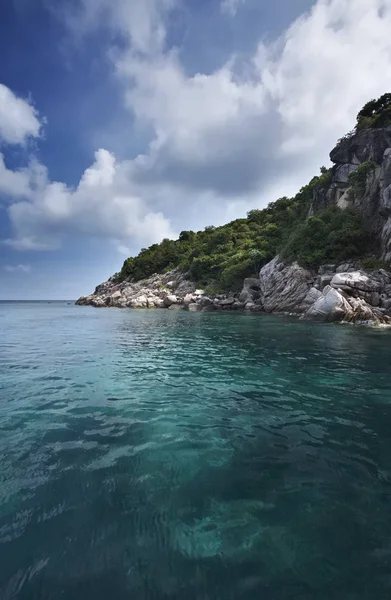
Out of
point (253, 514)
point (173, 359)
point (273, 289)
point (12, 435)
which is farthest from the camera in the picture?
point (273, 289)

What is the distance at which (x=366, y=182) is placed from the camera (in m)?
41.4

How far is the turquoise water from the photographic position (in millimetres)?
2830

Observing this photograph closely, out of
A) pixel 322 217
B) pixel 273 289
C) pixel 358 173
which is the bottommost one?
pixel 273 289

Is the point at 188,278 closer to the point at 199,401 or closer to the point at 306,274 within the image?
the point at 306,274

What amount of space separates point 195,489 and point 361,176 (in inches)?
1922

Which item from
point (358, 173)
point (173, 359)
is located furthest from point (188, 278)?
point (173, 359)

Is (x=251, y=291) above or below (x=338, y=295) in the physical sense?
above

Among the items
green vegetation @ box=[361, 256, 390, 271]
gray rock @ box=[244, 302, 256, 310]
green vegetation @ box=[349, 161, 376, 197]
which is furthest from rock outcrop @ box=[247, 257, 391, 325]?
green vegetation @ box=[349, 161, 376, 197]

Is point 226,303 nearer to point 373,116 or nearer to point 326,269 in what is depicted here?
point 326,269

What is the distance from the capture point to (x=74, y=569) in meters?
2.91

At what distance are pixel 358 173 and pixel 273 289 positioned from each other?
20.9m

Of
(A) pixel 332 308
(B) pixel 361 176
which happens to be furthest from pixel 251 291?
(B) pixel 361 176

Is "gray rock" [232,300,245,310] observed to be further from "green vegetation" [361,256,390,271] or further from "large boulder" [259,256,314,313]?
"green vegetation" [361,256,390,271]

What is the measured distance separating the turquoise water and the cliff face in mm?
31477
